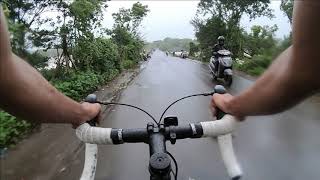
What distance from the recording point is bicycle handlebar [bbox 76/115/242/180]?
1.29 meters

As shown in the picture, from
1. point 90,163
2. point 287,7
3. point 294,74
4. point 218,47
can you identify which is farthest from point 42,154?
point 218,47

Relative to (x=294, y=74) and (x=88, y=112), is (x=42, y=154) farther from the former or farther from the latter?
(x=294, y=74)

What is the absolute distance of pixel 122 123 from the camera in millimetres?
8398

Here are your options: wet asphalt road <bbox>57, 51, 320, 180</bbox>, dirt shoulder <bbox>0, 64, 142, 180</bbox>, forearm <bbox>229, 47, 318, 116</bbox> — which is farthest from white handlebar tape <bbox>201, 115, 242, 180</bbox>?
dirt shoulder <bbox>0, 64, 142, 180</bbox>

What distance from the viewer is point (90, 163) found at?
1353 mm

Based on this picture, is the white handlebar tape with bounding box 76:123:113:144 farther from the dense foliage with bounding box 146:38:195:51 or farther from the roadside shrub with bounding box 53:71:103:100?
the roadside shrub with bounding box 53:71:103:100

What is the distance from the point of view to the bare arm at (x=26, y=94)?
97 cm

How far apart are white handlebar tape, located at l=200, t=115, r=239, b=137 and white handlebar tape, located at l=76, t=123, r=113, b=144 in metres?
0.31

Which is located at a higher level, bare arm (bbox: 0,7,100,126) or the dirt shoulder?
bare arm (bbox: 0,7,100,126)

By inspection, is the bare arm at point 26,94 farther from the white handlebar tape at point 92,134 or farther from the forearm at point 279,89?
the forearm at point 279,89

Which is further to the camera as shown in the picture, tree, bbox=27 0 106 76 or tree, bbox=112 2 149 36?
tree, bbox=112 2 149 36

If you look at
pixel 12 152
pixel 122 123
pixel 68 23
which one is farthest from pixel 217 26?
pixel 12 152

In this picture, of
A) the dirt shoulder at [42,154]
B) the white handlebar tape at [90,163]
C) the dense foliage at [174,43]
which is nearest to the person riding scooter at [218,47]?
the dense foliage at [174,43]

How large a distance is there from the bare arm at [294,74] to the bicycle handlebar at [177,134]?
19cm
